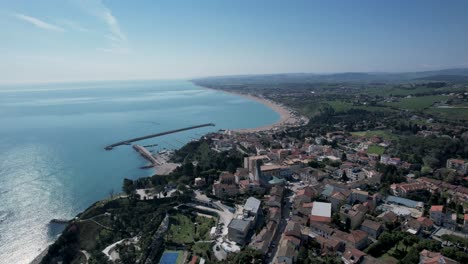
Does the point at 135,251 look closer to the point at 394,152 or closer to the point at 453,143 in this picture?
the point at 394,152

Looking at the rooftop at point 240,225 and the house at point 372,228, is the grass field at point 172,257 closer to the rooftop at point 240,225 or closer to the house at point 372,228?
the rooftop at point 240,225

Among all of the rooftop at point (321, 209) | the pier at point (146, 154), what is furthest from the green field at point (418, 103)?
the pier at point (146, 154)

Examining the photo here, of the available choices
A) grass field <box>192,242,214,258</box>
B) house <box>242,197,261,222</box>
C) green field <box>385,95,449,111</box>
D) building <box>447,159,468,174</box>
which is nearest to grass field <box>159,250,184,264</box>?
grass field <box>192,242,214,258</box>

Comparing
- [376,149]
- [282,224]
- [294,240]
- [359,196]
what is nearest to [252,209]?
[282,224]

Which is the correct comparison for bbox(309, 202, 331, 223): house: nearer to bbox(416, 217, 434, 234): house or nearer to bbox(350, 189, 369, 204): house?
bbox(350, 189, 369, 204): house

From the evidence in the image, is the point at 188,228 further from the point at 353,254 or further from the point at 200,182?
the point at 353,254

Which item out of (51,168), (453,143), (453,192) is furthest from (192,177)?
(453,143)
